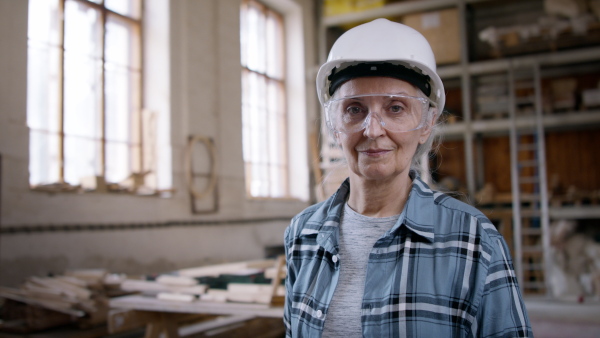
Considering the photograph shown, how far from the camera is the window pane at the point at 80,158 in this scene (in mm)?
5621

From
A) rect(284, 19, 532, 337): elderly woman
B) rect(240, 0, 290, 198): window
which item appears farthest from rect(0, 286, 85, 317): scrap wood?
rect(240, 0, 290, 198): window

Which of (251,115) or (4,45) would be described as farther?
(251,115)

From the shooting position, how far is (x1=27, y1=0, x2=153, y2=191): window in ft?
17.6

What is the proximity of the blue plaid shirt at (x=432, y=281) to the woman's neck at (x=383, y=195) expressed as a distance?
5 centimetres

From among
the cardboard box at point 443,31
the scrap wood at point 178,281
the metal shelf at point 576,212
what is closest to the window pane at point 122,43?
the scrap wood at point 178,281

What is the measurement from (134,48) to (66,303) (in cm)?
371

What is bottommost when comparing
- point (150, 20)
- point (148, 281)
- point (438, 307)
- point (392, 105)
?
point (148, 281)

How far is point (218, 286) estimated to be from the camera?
4.05 m

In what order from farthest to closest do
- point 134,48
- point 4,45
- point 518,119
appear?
point 518,119 → point 134,48 → point 4,45

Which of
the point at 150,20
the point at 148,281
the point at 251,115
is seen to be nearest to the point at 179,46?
the point at 150,20

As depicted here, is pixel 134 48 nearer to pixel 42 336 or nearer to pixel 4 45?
pixel 4 45

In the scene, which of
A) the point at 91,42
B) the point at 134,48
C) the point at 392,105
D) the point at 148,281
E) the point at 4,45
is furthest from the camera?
the point at 134,48

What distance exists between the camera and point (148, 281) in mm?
4266

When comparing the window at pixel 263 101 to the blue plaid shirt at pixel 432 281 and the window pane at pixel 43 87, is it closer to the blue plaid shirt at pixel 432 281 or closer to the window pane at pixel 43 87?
the window pane at pixel 43 87
